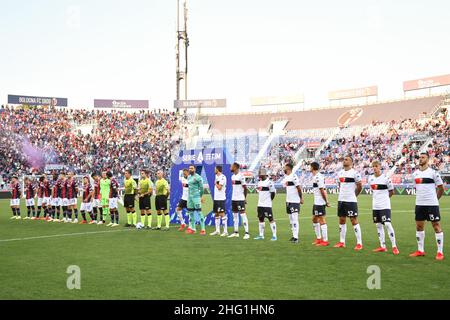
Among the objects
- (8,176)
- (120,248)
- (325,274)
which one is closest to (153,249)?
(120,248)

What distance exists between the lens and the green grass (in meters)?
8.22

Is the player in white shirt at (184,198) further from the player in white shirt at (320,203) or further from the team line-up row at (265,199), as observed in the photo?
the player in white shirt at (320,203)

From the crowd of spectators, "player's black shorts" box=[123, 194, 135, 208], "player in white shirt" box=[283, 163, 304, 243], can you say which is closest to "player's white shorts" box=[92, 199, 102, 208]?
"player's black shorts" box=[123, 194, 135, 208]

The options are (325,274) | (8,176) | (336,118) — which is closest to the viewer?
(325,274)

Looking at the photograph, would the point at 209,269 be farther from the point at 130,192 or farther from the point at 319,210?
the point at 130,192

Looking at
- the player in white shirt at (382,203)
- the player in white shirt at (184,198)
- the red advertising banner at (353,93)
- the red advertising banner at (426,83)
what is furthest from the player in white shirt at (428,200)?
the red advertising banner at (353,93)

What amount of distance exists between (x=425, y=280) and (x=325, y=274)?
177 cm

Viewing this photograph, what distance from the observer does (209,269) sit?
10344mm

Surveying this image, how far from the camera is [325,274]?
9.75 m

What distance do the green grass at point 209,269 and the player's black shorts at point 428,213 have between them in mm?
904

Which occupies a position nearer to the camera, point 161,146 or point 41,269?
point 41,269
